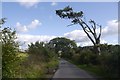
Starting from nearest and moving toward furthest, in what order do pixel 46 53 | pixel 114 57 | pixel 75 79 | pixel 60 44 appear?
pixel 114 57 < pixel 75 79 < pixel 46 53 < pixel 60 44

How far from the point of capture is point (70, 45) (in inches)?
5856

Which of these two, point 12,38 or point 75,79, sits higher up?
point 12,38

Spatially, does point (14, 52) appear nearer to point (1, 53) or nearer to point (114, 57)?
point (1, 53)

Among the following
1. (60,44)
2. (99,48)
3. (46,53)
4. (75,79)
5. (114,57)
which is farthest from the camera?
(60,44)

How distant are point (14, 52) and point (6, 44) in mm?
601

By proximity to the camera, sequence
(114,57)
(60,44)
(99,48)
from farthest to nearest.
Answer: (60,44), (99,48), (114,57)

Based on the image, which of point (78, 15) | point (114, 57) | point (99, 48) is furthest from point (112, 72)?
point (78, 15)

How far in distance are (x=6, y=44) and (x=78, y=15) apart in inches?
1410

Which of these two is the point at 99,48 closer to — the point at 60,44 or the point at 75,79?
the point at 75,79

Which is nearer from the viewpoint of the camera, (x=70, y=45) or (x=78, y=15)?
(x=78, y=15)

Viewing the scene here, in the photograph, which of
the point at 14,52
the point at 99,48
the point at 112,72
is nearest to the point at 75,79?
the point at 112,72

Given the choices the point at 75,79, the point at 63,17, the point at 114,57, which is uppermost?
the point at 63,17

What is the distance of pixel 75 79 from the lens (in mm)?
24375

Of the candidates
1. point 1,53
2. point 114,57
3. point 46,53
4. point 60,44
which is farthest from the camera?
point 60,44
